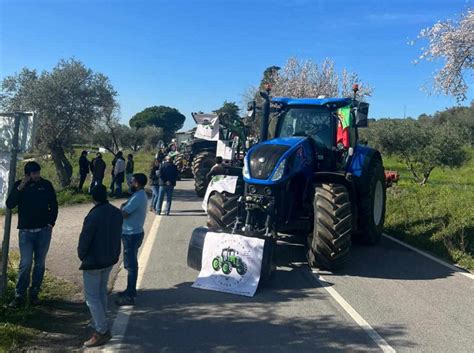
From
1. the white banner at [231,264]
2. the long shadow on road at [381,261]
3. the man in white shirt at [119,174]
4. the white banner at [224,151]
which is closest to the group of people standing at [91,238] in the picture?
the white banner at [231,264]

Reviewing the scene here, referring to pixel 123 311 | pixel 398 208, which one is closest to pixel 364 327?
pixel 123 311

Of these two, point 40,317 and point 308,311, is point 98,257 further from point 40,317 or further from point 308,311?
point 308,311

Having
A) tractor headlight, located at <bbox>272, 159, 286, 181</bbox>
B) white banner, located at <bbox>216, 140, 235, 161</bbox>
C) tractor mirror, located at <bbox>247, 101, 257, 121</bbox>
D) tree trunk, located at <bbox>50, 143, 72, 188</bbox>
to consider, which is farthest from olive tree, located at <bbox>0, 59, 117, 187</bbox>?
tractor headlight, located at <bbox>272, 159, 286, 181</bbox>

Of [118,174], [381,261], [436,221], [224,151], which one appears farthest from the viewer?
[224,151]

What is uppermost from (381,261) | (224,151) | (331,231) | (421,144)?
(421,144)

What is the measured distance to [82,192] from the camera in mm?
17219

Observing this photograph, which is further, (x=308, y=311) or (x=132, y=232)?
(x=132, y=232)

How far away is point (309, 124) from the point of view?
9242 mm

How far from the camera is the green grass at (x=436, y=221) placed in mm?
9438

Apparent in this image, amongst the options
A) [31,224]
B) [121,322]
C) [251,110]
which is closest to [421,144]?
[251,110]

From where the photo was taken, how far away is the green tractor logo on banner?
22.1ft

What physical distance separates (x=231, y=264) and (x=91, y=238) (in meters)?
2.38

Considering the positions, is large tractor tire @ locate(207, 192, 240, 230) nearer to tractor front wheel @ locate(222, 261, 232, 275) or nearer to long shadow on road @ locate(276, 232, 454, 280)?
tractor front wheel @ locate(222, 261, 232, 275)

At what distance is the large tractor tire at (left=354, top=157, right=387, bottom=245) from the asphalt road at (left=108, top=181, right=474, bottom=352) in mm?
900
